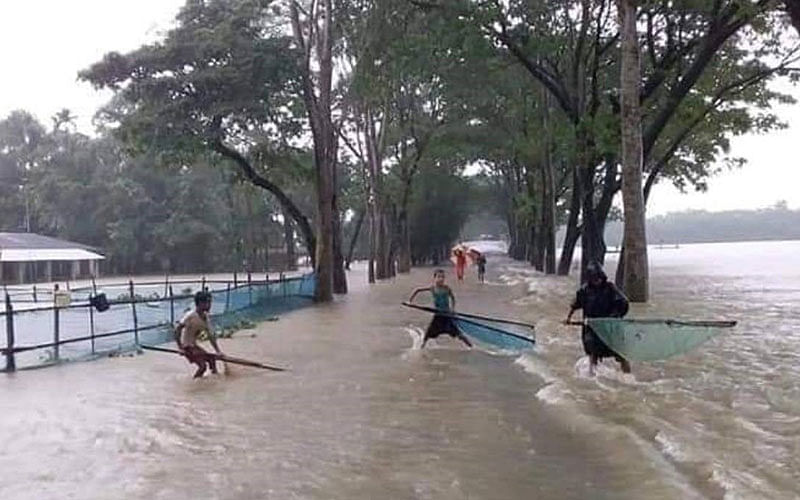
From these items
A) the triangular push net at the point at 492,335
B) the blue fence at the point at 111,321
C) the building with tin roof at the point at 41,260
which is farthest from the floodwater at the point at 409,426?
the building with tin roof at the point at 41,260

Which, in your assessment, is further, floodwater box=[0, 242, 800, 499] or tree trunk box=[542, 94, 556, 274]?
tree trunk box=[542, 94, 556, 274]

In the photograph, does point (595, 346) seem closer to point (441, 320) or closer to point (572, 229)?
point (441, 320)

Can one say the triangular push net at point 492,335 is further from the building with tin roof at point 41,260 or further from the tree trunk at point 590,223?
the building with tin roof at point 41,260

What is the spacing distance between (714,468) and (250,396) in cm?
589

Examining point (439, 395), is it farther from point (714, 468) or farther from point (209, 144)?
point (209, 144)

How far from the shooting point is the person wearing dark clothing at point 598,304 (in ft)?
37.6

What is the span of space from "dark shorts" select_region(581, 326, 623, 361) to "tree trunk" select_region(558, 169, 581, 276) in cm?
2068

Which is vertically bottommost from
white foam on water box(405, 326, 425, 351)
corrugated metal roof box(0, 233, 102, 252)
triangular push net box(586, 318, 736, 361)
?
white foam on water box(405, 326, 425, 351)

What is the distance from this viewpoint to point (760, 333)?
18.6 metres

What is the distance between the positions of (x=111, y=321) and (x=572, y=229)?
24501 mm

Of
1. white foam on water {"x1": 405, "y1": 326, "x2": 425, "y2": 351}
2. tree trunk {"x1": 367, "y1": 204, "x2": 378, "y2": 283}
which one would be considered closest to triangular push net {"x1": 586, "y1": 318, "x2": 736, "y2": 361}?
white foam on water {"x1": 405, "y1": 326, "x2": 425, "y2": 351}

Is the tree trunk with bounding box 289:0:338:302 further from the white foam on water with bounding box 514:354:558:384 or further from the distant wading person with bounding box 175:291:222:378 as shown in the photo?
the distant wading person with bounding box 175:291:222:378

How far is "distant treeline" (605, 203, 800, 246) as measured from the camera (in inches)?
7151

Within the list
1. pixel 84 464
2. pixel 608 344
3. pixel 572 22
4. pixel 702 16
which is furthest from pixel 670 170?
pixel 84 464
